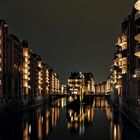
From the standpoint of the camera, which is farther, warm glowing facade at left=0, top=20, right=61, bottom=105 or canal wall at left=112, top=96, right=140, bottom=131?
warm glowing facade at left=0, top=20, right=61, bottom=105

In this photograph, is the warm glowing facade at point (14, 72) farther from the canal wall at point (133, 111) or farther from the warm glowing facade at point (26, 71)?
the canal wall at point (133, 111)

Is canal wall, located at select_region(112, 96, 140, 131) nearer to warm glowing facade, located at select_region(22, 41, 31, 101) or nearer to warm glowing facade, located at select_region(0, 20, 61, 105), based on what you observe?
warm glowing facade, located at select_region(0, 20, 61, 105)

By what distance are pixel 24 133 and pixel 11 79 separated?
72.8 meters

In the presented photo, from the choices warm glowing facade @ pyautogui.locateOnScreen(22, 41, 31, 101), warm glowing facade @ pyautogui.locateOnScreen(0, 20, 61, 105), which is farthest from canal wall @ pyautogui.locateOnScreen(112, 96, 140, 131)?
warm glowing facade @ pyautogui.locateOnScreen(22, 41, 31, 101)

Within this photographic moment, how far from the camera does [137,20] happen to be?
63.2 m

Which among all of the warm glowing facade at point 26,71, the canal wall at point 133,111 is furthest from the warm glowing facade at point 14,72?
the canal wall at point 133,111

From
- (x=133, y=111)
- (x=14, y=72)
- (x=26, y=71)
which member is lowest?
(x=133, y=111)

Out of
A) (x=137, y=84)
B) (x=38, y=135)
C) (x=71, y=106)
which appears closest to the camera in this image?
(x=38, y=135)

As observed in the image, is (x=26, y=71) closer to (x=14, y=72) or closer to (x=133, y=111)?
(x=14, y=72)

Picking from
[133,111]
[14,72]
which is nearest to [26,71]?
[14,72]

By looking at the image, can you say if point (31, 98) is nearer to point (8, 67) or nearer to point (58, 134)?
point (8, 67)

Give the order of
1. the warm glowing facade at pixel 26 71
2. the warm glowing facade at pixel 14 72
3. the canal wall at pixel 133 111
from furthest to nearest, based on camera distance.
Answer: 1. the warm glowing facade at pixel 26 71
2. the warm glowing facade at pixel 14 72
3. the canal wall at pixel 133 111

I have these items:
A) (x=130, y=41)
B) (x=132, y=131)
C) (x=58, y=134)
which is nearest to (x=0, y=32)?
(x=130, y=41)

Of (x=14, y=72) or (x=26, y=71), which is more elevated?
(x=26, y=71)
